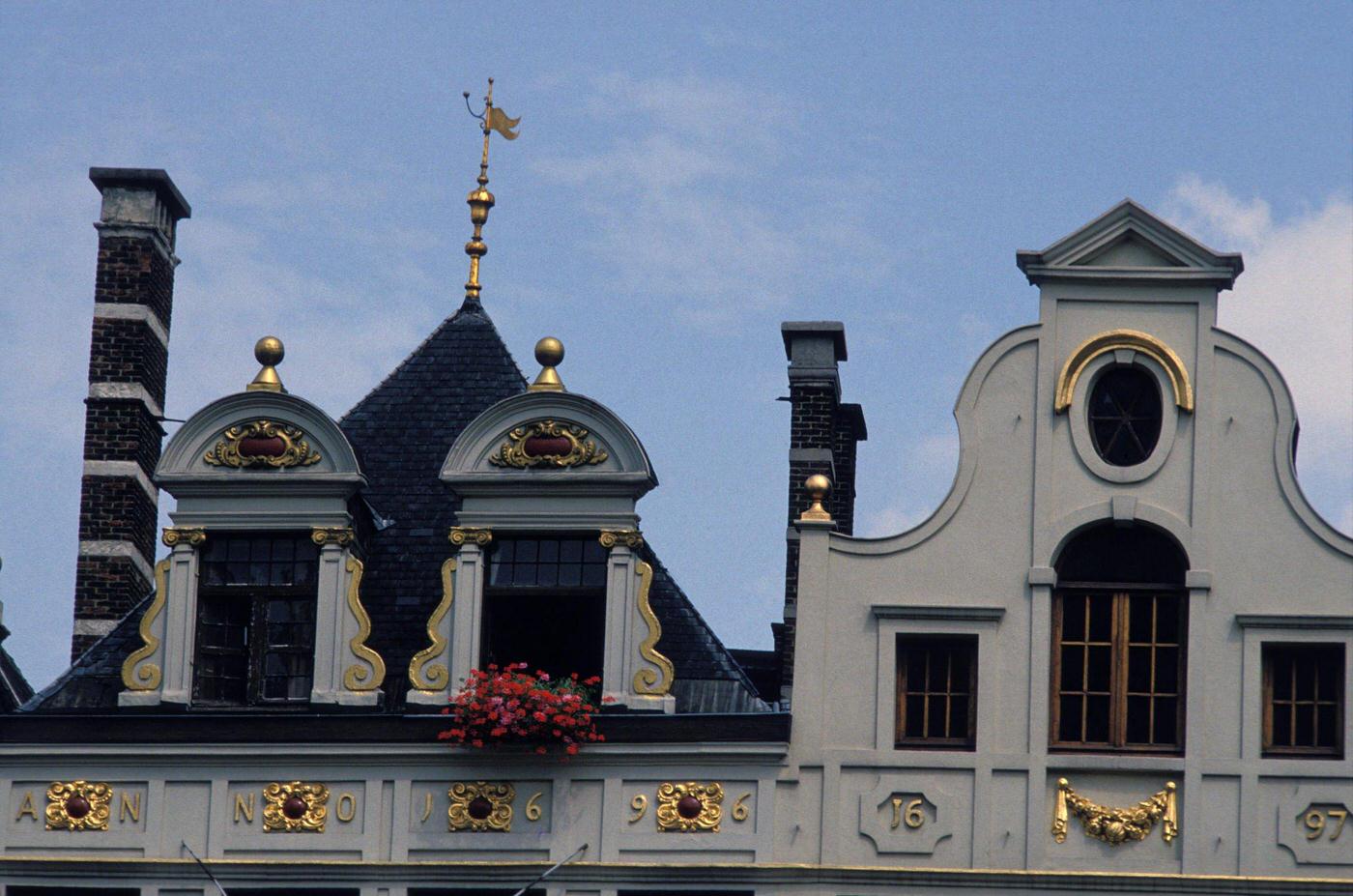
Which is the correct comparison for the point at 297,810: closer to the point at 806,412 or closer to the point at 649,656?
the point at 649,656

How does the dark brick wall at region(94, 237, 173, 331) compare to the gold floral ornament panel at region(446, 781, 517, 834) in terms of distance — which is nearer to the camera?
the gold floral ornament panel at region(446, 781, 517, 834)

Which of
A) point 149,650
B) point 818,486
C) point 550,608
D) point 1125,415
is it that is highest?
point 1125,415

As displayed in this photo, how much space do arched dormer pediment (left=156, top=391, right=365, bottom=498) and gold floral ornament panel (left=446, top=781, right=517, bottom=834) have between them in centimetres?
347

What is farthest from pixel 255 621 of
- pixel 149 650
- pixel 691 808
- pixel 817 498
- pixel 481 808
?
pixel 817 498

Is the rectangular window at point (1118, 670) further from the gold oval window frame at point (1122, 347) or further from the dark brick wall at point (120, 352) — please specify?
the dark brick wall at point (120, 352)

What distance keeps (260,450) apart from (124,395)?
2.83m

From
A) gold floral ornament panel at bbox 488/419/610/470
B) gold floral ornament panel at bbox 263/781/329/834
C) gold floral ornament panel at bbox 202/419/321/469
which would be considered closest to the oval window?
gold floral ornament panel at bbox 488/419/610/470

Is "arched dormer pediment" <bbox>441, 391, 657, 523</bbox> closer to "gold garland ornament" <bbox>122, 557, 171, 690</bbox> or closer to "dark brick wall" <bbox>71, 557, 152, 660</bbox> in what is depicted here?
"gold garland ornament" <bbox>122, 557, 171, 690</bbox>

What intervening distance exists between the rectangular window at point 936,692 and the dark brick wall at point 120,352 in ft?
30.7

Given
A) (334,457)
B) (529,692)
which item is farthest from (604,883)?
(334,457)

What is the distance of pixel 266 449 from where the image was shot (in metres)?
37.0

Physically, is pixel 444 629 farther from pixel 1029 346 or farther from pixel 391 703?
pixel 1029 346

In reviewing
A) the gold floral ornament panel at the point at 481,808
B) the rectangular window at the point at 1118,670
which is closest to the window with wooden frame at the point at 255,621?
the gold floral ornament panel at the point at 481,808

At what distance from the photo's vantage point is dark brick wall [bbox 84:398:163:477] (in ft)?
128
